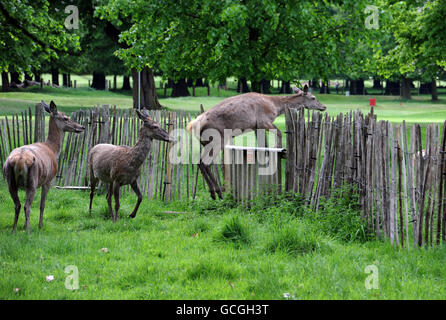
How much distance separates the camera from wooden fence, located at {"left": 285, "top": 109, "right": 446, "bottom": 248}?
5945 millimetres

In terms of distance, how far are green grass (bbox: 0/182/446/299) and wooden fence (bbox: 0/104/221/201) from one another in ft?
5.72

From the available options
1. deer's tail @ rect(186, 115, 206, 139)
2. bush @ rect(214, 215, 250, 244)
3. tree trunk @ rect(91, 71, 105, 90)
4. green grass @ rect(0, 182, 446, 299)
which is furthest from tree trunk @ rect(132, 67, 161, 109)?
tree trunk @ rect(91, 71, 105, 90)

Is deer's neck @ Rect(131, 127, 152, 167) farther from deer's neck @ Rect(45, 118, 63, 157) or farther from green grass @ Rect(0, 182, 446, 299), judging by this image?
deer's neck @ Rect(45, 118, 63, 157)

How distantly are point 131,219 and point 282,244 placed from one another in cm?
277

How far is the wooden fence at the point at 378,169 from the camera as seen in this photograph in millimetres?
5945

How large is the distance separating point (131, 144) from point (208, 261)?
5.15 m

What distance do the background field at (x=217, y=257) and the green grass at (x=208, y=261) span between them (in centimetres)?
1

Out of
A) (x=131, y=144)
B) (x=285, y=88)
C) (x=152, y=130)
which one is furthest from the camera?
(x=285, y=88)

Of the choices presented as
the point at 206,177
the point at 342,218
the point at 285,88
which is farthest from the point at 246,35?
the point at 285,88

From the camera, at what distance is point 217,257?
19.4ft

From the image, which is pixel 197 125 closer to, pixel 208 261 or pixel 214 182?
pixel 214 182

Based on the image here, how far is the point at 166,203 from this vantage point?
956 centimetres
